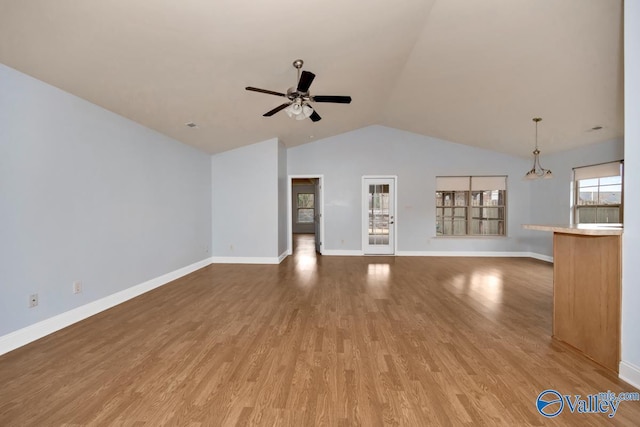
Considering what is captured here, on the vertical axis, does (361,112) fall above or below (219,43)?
above

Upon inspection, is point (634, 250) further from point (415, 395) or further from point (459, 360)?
point (415, 395)

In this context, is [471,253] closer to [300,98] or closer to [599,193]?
[599,193]

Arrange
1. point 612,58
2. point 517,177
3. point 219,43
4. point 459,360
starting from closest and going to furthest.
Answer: point 459,360 → point 219,43 → point 612,58 → point 517,177

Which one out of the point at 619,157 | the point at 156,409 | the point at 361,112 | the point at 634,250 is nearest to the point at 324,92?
the point at 361,112

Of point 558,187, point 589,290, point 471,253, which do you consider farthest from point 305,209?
point 589,290

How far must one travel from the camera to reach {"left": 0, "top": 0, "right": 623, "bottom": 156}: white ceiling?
2.20 meters

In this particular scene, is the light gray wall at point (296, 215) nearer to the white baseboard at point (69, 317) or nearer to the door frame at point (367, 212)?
the door frame at point (367, 212)

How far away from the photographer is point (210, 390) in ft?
5.99

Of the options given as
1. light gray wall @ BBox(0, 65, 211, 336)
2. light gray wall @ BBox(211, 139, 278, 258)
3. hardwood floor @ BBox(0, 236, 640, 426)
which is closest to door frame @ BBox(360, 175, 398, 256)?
light gray wall @ BBox(211, 139, 278, 258)

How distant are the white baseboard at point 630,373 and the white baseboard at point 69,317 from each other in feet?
15.7

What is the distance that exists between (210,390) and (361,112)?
5314 mm

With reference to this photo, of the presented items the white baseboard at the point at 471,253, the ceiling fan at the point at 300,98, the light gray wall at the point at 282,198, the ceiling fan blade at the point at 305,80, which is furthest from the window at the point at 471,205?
the ceiling fan blade at the point at 305,80
